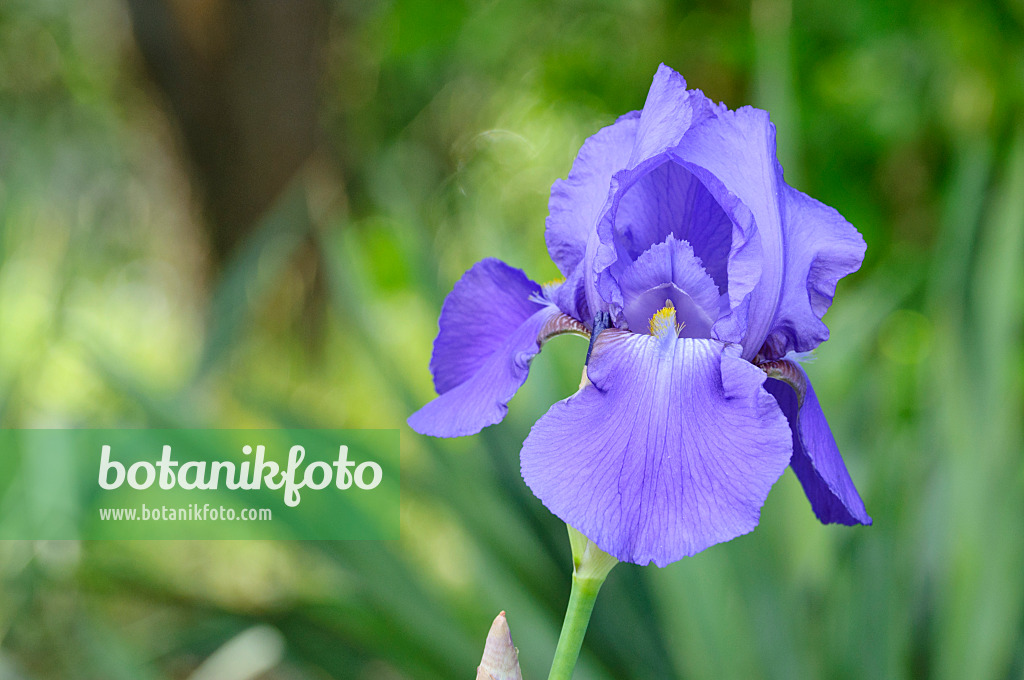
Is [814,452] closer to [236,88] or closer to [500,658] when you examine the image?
[500,658]

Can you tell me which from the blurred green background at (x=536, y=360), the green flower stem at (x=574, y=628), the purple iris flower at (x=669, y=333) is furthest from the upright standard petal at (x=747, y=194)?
the blurred green background at (x=536, y=360)

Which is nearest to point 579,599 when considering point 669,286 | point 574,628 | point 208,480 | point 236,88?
point 574,628

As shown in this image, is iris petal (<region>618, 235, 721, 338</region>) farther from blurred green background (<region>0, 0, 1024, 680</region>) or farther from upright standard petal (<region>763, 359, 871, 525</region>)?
blurred green background (<region>0, 0, 1024, 680</region>)

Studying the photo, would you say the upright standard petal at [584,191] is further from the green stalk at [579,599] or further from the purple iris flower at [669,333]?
the green stalk at [579,599]

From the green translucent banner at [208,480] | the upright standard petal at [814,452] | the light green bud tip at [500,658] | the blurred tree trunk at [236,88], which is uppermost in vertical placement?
the blurred tree trunk at [236,88]

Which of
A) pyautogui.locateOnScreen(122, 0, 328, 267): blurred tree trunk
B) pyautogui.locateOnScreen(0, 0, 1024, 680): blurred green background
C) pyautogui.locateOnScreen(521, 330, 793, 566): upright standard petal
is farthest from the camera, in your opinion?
pyautogui.locateOnScreen(122, 0, 328, 267): blurred tree trunk

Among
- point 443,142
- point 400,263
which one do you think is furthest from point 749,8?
point 443,142

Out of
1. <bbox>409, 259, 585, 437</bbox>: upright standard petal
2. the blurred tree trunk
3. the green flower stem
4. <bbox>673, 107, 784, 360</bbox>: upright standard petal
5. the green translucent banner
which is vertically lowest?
the green translucent banner

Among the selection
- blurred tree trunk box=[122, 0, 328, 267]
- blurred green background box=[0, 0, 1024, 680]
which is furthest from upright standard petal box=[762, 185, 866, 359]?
blurred tree trunk box=[122, 0, 328, 267]
